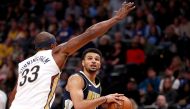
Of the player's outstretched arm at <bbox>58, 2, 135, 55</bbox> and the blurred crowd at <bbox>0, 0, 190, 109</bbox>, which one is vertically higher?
the blurred crowd at <bbox>0, 0, 190, 109</bbox>

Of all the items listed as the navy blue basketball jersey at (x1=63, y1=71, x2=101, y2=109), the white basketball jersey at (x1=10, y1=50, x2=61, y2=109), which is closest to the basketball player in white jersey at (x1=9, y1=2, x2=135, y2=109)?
the white basketball jersey at (x1=10, y1=50, x2=61, y2=109)

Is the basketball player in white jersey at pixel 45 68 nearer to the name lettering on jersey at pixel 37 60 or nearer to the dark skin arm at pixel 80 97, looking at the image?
the name lettering on jersey at pixel 37 60

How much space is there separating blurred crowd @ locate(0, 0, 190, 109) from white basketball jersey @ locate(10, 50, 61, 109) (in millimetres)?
5667

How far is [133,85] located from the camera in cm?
1284

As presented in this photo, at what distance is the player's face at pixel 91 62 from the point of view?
278 inches

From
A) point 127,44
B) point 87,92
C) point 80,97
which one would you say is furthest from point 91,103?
point 127,44

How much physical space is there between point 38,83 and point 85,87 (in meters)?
1.00

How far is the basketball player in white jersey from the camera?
20.0 feet

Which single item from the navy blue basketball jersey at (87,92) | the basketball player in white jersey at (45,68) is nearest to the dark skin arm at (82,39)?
the basketball player in white jersey at (45,68)

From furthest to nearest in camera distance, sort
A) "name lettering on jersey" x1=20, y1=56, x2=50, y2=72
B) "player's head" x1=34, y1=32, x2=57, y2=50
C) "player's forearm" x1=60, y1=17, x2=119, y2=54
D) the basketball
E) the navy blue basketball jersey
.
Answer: the navy blue basketball jersey
the basketball
"player's head" x1=34, y1=32, x2=57, y2=50
"name lettering on jersey" x1=20, y1=56, x2=50, y2=72
"player's forearm" x1=60, y1=17, x2=119, y2=54

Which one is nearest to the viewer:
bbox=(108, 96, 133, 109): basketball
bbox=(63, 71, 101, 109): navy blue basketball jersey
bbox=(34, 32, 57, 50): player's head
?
bbox=(34, 32, 57, 50): player's head

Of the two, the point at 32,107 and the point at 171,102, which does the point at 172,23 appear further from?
the point at 32,107

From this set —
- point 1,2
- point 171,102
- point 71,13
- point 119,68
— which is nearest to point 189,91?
point 171,102

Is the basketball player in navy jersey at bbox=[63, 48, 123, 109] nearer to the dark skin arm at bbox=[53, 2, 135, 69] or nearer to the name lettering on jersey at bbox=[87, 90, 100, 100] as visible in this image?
the name lettering on jersey at bbox=[87, 90, 100, 100]
